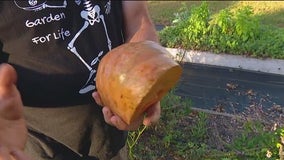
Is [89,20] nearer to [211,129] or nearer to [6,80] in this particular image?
[6,80]

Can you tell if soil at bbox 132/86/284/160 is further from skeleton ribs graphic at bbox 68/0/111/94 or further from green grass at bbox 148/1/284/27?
green grass at bbox 148/1/284/27

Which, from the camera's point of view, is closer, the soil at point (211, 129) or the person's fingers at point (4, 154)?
the person's fingers at point (4, 154)

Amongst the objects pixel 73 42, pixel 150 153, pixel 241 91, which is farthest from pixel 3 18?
pixel 241 91

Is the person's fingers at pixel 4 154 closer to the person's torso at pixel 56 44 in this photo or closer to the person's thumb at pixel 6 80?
the person's thumb at pixel 6 80

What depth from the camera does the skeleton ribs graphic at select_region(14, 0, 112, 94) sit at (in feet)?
4.89

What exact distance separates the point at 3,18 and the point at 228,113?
2688mm

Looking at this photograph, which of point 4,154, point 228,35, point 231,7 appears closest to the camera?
point 4,154

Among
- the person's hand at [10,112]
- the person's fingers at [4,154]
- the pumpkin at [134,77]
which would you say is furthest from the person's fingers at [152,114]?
the person's fingers at [4,154]

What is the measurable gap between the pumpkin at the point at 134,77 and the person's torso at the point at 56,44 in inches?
3.8

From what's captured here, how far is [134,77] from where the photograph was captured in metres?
1.45

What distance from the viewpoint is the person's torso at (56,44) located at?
1.48 m

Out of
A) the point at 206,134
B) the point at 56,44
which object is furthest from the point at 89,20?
the point at 206,134

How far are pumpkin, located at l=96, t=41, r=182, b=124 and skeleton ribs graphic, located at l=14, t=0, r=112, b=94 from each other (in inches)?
3.2

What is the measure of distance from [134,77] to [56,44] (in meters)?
0.31
